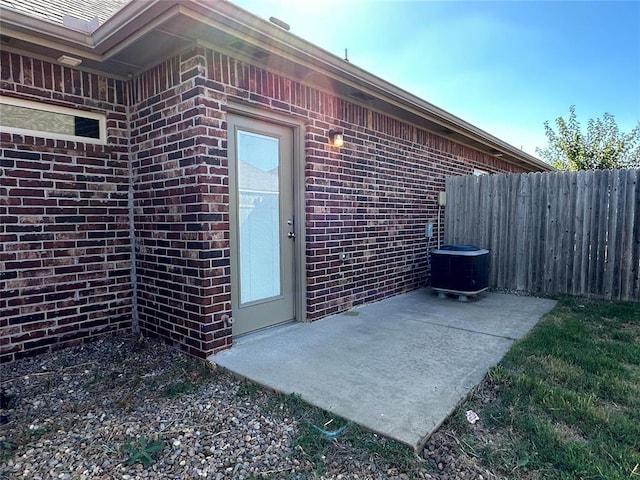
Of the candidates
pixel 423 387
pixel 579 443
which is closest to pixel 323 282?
pixel 423 387

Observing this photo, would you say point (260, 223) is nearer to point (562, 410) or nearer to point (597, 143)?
point (562, 410)

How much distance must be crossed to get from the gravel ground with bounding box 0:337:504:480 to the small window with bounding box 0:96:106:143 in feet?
6.37

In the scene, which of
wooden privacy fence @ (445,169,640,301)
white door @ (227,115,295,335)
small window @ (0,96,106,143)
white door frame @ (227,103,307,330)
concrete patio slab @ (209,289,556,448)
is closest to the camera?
concrete patio slab @ (209,289,556,448)

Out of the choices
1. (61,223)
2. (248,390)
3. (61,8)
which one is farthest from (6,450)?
(61,8)

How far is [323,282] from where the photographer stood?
171 inches

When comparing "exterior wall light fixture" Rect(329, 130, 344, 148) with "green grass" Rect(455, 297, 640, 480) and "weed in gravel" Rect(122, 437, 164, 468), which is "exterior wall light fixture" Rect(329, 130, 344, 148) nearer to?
"green grass" Rect(455, 297, 640, 480)

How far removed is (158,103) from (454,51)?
7.45m

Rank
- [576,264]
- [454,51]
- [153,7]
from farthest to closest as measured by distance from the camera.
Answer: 1. [454,51]
2. [576,264]
3. [153,7]

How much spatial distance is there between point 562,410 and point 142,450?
2.46 metres

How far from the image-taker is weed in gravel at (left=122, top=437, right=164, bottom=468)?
1960 mm

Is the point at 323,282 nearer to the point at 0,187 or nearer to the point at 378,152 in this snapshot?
the point at 378,152

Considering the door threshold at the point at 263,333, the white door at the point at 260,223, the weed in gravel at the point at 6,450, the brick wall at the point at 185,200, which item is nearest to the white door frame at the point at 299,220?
the white door at the point at 260,223

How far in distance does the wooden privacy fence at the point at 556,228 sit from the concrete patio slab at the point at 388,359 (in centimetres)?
124

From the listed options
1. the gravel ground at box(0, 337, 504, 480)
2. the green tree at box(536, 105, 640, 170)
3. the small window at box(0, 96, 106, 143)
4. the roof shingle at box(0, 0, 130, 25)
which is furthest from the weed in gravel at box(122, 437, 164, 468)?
Answer: the green tree at box(536, 105, 640, 170)
